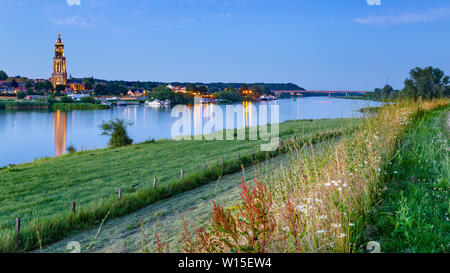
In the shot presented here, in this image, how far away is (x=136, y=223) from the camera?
852 centimetres

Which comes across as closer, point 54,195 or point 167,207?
point 167,207

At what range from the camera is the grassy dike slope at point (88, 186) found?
816 cm

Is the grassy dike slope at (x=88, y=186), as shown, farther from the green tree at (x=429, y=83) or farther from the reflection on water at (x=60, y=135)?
the green tree at (x=429, y=83)

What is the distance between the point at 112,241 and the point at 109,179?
725 centimetres

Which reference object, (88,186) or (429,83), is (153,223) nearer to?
(88,186)

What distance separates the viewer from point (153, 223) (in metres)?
8.36

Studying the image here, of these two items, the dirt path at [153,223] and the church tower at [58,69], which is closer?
the dirt path at [153,223]

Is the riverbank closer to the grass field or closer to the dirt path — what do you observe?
the dirt path

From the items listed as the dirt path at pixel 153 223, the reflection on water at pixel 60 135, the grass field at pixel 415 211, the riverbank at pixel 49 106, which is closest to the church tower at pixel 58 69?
the riverbank at pixel 49 106

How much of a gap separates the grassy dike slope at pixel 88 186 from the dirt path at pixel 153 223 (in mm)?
473

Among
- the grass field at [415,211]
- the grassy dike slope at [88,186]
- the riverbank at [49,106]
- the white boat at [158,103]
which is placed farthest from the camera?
the white boat at [158,103]

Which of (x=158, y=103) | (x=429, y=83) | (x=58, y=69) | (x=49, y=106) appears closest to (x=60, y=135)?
(x=429, y=83)
